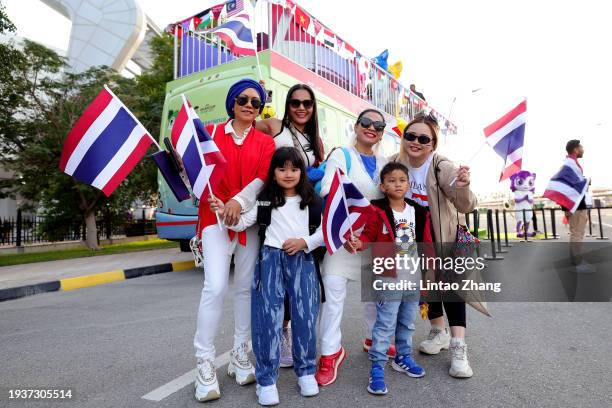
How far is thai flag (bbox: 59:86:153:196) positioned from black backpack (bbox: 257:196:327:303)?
959mm

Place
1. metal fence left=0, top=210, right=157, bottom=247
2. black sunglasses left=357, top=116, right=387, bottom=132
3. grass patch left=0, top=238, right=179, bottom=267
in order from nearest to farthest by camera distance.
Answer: black sunglasses left=357, top=116, right=387, bottom=132 < grass patch left=0, top=238, right=179, bottom=267 < metal fence left=0, top=210, right=157, bottom=247

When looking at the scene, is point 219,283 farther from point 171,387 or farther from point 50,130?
point 50,130

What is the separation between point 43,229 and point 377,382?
48.0 ft

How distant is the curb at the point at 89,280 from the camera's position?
5.83 m

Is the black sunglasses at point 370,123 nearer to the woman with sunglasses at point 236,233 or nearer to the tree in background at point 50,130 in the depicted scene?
the woman with sunglasses at point 236,233

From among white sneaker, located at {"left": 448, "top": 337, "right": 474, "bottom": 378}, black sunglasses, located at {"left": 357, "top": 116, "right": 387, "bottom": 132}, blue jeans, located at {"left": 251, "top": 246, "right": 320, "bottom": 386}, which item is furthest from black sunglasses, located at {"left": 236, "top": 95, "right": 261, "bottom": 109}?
white sneaker, located at {"left": 448, "top": 337, "right": 474, "bottom": 378}

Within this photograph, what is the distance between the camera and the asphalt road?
2.26 metres

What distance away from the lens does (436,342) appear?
302 centimetres

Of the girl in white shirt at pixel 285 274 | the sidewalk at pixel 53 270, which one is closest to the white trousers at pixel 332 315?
the girl in white shirt at pixel 285 274

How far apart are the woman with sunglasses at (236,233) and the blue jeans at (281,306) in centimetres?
16

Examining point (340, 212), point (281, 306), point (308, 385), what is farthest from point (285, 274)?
point (308, 385)

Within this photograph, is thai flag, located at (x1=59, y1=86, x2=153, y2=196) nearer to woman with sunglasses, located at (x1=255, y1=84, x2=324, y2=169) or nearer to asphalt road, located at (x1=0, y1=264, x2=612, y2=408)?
woman with sunglasses, located at (x1=255, y1=84, x2=324, y2=169)

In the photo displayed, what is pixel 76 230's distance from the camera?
14602mm

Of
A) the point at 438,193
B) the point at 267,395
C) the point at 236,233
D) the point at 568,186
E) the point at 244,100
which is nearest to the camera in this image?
the point at 267,395
